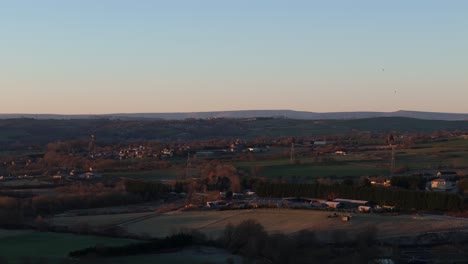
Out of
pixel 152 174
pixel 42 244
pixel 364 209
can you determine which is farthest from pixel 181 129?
pixel 42 244

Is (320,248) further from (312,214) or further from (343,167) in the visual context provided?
(343,167)

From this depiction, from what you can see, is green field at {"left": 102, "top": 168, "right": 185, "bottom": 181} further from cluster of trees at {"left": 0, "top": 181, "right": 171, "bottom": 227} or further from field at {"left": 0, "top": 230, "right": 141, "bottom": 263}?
field at {"left": 0, "top": 230, "right": 141, "bottom": 263}

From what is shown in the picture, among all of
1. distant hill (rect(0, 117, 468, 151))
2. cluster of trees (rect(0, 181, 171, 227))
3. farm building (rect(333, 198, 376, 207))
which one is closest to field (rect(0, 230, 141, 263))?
cluster of trees (rect(0, 181, 171, 227))

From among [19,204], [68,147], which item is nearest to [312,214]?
[19,204]

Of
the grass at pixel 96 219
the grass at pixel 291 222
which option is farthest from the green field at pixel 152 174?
the grass at pixel 291 222

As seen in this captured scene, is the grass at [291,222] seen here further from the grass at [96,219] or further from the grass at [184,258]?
the grass at [184,258]

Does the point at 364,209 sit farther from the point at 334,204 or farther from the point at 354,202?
the point at 354,202

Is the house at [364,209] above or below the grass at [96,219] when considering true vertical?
above
